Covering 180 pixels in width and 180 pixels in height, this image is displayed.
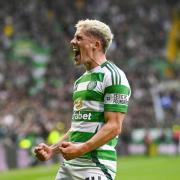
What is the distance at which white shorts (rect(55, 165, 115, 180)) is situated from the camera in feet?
18.5

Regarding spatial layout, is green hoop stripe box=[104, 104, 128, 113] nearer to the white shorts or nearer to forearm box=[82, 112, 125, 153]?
forearm box=[82, 112, 125, 153]

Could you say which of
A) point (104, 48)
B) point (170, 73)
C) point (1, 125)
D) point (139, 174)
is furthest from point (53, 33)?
point (104, 48)

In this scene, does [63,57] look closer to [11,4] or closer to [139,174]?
[11,4]

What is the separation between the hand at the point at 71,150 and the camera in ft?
17.6

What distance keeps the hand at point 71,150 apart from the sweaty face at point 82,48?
2.41ft

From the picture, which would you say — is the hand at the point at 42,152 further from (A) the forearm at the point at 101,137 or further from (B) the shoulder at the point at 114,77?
(B) the shoulder at the point at 114,77

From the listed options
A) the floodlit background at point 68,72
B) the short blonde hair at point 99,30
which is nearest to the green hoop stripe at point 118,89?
the short blonde hair at point 99,30

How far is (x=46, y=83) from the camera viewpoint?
28.6 m

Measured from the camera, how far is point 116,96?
556 centimetres

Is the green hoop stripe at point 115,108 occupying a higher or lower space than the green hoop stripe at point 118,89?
lower

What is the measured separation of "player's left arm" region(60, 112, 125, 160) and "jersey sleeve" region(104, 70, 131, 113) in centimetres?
5

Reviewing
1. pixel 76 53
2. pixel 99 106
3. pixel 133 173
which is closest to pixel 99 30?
pixel 76 53

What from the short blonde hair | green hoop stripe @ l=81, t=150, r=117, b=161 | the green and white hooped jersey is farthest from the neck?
green hoop stripe @ l=81, t=150, r=117, b=161

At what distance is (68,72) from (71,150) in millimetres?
24660
